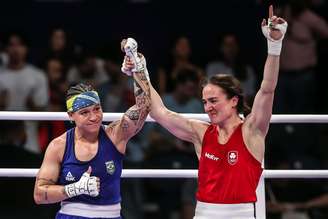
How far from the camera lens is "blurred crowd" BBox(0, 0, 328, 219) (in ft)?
23.4

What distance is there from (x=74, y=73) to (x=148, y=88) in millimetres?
3171

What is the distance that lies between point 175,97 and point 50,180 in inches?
115

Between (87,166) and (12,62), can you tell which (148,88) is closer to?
(87,166)

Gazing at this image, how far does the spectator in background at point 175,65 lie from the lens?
314 inches

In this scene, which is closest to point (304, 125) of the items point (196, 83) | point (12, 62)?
point (196, 83)

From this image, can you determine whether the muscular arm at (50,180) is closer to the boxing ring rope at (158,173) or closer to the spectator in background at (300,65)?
the boxing ring rope at (158,173)

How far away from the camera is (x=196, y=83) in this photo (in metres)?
7.55

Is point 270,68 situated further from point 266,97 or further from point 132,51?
point 132,51

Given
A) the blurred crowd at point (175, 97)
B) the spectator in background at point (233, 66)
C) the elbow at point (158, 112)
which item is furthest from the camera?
the spectator in background at point (233, 66)

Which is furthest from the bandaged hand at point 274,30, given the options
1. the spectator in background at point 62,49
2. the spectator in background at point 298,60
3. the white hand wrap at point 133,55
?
the spectator in background at point 62,49

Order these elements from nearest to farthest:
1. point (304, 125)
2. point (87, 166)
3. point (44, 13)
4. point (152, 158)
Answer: point (87, 166), point (152, 158), point (304, 125), point (44, 13)

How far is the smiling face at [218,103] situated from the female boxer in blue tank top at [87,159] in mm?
→ 342

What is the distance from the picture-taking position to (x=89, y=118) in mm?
4711

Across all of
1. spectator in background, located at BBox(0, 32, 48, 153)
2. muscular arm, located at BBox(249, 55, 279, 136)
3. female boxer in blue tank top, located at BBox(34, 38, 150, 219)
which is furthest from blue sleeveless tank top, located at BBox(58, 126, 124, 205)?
spectator in background, located at BBox(0, 32, 48, 153)
